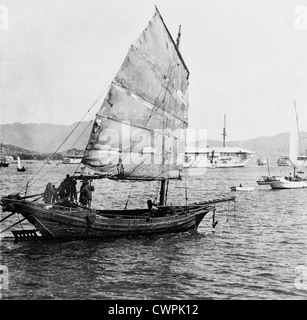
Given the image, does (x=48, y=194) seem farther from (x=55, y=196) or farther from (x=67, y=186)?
(x=67, y=186)

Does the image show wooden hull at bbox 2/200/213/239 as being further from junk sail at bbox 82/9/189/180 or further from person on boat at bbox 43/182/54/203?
junk sail at bbox 82/9/189/180

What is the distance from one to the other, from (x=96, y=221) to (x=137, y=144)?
4.60m

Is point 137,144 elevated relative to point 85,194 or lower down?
elevated

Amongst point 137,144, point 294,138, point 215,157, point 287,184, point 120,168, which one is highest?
point 215,157

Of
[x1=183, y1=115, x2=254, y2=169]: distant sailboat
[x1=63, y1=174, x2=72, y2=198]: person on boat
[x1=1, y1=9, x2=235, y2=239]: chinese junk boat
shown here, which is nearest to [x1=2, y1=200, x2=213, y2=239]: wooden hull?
[x1=1, y1=9, x2=235, y2=239]: chinese junk boat

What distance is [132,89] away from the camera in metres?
19.7

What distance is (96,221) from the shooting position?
19.0 m

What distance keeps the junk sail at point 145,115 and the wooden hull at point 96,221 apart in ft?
7.16

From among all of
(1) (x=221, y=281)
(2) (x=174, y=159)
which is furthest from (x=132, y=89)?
(1) (x=221, y=281)

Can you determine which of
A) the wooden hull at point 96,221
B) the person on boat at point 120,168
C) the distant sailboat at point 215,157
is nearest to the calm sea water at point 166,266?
the wooden hull at point 96,221

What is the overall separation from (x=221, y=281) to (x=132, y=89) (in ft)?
33.9

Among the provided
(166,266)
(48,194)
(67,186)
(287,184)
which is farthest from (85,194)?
(287,184)

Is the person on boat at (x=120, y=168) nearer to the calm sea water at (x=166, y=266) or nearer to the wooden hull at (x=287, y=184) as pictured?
the calm sea water at (x=166, y=266)

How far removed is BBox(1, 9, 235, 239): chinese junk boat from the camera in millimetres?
18516
